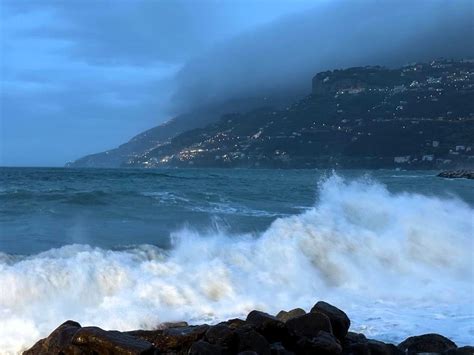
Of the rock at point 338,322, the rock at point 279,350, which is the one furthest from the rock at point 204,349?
the rock at point 338,322

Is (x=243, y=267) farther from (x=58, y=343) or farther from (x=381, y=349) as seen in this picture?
(x=58, y=343)

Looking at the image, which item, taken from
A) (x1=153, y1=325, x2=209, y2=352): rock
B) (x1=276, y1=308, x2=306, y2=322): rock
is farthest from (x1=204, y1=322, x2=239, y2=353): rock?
(x1=276, y1=308, x2=306, y2=322): rock

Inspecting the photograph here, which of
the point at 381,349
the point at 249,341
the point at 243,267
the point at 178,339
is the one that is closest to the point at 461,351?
the point at 381,349

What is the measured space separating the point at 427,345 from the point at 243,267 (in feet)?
20.1

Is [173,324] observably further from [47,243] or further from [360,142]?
[360,142]

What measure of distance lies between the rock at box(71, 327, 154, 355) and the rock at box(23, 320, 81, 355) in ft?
0.48

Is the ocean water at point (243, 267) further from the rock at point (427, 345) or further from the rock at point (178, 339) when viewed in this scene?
the rock at point (178, 339)

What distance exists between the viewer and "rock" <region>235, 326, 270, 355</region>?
750 centimetres

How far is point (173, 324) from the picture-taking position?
1013cm

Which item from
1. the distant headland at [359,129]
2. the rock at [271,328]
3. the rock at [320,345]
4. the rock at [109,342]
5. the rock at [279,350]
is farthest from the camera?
the distant headland at [359,129]

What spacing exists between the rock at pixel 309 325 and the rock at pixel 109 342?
81.5 inches

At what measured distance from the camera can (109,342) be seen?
735 cm

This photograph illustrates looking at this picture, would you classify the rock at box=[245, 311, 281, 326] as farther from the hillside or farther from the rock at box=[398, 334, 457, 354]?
the hillside

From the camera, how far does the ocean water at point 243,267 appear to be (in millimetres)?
10641
